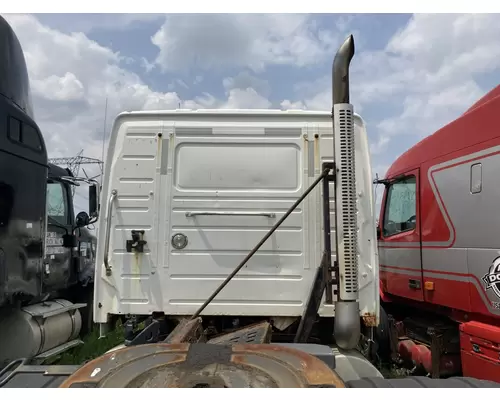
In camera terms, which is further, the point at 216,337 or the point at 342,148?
the point at 216,337

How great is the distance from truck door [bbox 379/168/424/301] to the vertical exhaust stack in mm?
2532

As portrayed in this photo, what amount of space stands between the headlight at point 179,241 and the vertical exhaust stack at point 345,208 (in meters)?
1.37

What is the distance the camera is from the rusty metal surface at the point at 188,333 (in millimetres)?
3130

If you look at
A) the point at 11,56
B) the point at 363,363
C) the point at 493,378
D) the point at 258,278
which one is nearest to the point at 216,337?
the point at 258,278

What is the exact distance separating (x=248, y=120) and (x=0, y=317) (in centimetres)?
421

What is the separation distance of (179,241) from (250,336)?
1.07 meters

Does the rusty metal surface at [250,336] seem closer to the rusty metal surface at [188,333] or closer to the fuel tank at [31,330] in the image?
the rusty metal surface at [188,333]

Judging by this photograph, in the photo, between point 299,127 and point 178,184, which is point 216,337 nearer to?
point 178,184

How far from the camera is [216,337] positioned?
3725 mm

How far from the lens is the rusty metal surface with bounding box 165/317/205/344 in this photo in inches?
123

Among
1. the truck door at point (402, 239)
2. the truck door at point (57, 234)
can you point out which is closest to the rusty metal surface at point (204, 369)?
the truck door at point (402, 239)

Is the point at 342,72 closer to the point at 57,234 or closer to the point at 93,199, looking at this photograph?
the point at 93,199

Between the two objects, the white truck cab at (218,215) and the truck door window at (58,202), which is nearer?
the white truck cab at (218,215)

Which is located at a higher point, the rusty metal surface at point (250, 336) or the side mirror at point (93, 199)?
the side mirror at point (93, 199)
